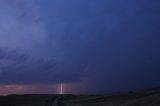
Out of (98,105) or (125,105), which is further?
(98,105)

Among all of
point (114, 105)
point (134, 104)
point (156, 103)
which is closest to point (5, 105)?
point (114, 105)

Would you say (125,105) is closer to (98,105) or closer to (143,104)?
(143,104)

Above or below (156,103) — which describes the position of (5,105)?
above

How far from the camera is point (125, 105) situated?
57.6 meters

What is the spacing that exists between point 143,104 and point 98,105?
17699 mm

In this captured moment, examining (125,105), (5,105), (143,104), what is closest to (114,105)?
(125,105)

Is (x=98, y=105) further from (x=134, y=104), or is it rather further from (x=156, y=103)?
(x=156, y=103)

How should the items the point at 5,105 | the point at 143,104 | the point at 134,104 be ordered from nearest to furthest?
the point at 143,104 → the point at 134,104 → the point at 5,105

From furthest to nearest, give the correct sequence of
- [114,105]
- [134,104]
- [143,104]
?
[114,105], [134,104], [143,104]

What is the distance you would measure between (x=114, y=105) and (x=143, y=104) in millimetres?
11447

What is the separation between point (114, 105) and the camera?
206ft

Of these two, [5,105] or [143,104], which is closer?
[143,104]

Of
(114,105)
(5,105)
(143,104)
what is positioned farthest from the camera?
(5,105)

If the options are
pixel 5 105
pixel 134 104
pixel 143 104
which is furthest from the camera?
pixel 5 105
